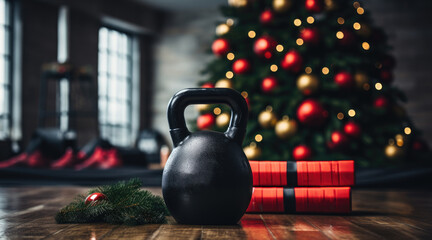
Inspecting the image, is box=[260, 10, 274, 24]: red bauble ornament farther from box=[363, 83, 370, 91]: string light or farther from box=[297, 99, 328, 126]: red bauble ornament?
box=[363, 83, 370, 91]: string light

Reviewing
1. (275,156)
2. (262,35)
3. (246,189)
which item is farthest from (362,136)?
(246,189)

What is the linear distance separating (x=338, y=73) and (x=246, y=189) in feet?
6.88

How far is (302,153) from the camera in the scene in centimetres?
295

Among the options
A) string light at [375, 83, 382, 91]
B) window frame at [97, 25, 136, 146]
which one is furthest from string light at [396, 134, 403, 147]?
window frame at [97, 25, 136, 146]

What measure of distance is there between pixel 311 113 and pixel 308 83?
0.19m

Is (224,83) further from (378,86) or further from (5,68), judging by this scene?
(5,68)

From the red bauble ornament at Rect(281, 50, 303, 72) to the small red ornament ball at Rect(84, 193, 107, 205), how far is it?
78.2 inches

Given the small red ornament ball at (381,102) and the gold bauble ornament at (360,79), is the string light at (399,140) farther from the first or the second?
the gold bauble ornament at (360,79)

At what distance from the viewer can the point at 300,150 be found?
2967mm

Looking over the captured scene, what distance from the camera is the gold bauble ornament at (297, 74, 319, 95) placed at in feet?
9.72

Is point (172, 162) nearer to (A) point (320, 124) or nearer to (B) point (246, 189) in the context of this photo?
(B) point (246, 189)

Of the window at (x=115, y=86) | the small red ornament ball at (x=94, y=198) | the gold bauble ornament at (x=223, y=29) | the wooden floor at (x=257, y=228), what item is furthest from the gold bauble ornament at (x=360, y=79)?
the window at (x=115, y=86)

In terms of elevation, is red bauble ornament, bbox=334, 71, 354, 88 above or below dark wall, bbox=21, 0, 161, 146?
below

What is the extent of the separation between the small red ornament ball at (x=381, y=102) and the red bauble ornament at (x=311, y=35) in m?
0.57
